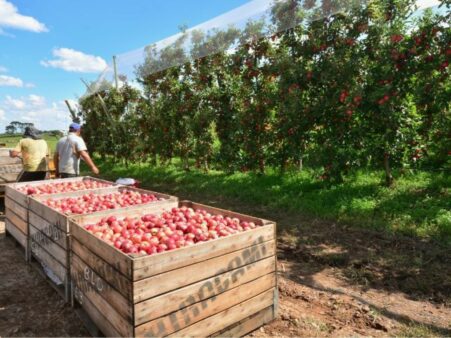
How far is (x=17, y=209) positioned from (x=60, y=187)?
2.24 feet

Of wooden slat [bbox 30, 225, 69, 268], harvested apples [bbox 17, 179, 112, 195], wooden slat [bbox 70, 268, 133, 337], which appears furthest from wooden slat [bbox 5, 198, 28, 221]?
wooden slat [bbox 70, 268, 133, 337]

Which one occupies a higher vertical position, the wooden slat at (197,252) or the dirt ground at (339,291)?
the wooden slat at (197,252)

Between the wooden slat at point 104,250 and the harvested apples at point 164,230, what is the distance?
8 centimetres

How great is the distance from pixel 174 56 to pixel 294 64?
5.39 meters

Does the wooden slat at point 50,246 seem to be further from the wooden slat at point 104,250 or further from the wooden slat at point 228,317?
the wooden slat at point 228,317

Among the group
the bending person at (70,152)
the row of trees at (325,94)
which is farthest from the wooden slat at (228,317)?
the bending person at (70,152)

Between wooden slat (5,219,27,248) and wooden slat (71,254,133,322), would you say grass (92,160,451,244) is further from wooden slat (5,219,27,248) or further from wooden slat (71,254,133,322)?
wooden slat (71,254,133,322)

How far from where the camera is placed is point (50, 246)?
14.0 ft

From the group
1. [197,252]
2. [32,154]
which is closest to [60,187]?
[32,154]

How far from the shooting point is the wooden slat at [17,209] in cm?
521

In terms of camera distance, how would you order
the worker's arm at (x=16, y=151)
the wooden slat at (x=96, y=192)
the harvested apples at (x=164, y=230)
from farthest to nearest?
Answer: the worker's arm at (x=16, y=151), the wooden slat at (x=96, y=192), the harvested apples at (x=164, y=230)

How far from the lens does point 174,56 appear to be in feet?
40.3

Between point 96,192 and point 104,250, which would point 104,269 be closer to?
point 104,250

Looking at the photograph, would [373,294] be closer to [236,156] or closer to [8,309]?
[8,309]
